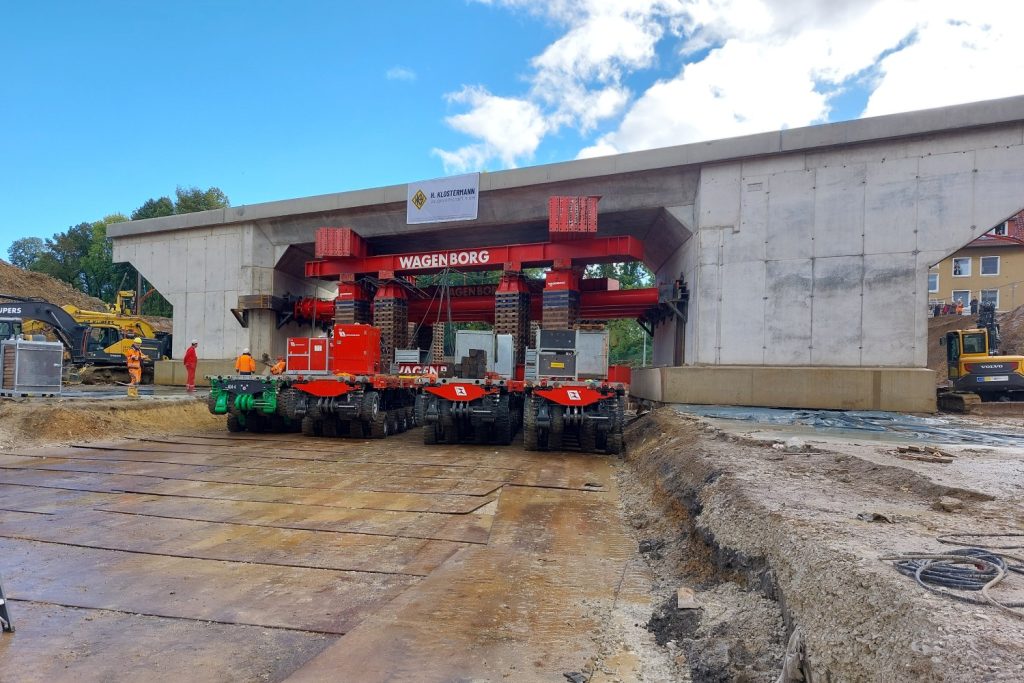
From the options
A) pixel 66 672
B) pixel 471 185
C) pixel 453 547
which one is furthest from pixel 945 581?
pixel 471 185

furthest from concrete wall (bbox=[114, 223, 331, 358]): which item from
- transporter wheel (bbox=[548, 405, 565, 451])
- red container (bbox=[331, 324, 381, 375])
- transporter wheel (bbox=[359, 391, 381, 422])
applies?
transporter wheel (bbox=[548, 405, 565, 451])

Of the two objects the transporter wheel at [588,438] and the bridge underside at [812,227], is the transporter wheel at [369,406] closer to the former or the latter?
the transporter wheel at [588,438]

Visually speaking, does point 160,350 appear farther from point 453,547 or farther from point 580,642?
point 580,642

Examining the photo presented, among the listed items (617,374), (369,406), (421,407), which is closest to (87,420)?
(369,406)

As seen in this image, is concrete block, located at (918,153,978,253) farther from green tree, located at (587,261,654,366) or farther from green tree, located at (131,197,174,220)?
green tree, located at (131,197,174,220)

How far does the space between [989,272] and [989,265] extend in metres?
0.41

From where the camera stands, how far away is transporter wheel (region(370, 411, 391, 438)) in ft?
42.8

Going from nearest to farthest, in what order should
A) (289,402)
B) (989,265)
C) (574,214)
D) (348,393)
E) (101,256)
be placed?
(348,393) → (289,402) → (574,214) → (989,265) → (101,256)

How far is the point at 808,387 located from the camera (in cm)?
1349

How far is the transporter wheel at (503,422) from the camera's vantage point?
1191 centimetres

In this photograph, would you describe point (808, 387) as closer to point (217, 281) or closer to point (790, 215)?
point (790, 215)

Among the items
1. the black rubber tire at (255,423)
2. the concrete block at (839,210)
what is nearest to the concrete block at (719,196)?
the concrete block at (839,210)

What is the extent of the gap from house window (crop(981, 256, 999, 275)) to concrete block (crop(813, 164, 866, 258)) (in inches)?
1087

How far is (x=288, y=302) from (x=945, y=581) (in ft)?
71.3
